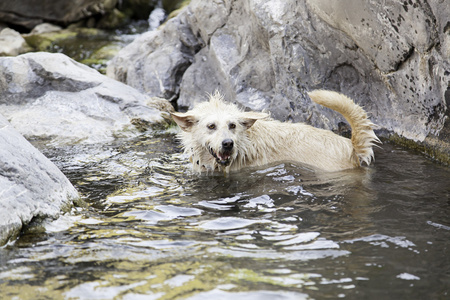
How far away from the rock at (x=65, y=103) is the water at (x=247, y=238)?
219 centimetres

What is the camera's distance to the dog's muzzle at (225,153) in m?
5.43

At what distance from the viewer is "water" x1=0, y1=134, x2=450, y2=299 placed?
290 cm

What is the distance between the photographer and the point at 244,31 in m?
8.19

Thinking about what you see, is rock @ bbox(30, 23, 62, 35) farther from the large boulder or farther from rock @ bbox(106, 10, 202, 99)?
rock @ bbox(106, 10, 202, 99)

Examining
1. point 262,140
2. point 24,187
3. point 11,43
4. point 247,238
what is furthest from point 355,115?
point 11,43

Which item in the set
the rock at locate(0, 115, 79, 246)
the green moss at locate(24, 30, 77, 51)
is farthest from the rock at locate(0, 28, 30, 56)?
the rock at locate(0, 115, 79, 246)

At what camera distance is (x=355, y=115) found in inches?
209

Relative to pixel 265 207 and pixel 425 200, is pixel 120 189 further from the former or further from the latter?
pixel 425 200

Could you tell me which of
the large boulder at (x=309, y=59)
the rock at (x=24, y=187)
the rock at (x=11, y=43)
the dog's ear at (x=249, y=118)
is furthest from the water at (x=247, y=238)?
the rock at (x=11, y=43)

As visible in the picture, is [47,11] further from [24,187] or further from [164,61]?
[24,187]

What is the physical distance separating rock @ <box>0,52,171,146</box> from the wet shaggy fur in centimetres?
229

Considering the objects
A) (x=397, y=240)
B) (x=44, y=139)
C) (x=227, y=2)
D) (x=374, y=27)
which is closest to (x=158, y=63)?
(x=227, y=2)

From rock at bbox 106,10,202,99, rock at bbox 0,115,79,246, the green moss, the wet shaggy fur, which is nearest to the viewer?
rock at bbox 0,115,79,246

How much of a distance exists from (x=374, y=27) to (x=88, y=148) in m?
4.34
